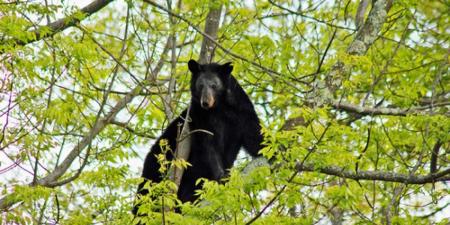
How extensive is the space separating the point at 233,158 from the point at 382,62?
16.3ft

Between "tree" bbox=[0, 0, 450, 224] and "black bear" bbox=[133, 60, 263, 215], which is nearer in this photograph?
"tree" bbox=[0, 0, 450, 224]

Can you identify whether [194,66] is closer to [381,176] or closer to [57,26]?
[57,26]

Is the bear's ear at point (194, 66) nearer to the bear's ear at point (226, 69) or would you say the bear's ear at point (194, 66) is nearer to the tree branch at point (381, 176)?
the bear's ear at point (226, 69)

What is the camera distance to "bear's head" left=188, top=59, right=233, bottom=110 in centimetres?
1108

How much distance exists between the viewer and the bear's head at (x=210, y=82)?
36.3 feet

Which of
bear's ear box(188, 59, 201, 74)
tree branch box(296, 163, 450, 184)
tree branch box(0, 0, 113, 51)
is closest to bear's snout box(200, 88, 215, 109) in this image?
bear's ear box(188, 59, 201, 74)

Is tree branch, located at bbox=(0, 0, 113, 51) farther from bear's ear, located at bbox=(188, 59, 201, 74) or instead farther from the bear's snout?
the bear's snout

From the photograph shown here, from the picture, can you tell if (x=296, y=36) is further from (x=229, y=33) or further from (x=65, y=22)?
(x=65, y=22)

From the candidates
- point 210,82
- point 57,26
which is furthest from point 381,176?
point 57,26

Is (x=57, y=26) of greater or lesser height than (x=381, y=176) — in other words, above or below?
above

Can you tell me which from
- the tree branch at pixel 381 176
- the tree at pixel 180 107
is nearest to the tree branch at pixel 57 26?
the tree at pixel 180 107

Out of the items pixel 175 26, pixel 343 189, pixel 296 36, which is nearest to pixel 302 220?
pixel 343 189

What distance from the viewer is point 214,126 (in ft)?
36.9

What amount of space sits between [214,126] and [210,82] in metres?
0.70
